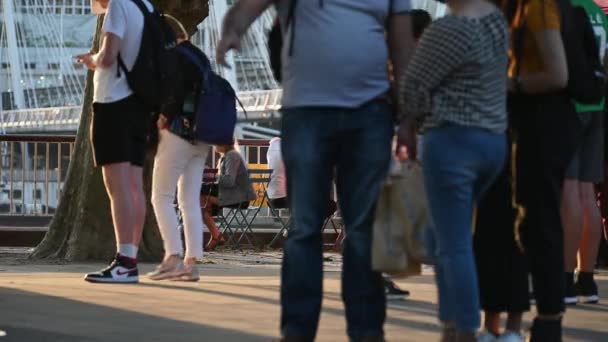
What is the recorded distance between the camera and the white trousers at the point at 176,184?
26.0 feet

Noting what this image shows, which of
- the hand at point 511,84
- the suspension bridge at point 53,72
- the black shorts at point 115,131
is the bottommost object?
the black shorts at point 115,131

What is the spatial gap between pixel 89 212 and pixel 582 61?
5785 mm

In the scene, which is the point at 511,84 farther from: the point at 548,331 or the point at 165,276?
the point at 165,276

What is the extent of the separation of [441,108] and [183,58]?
3721 mm

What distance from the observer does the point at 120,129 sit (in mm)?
7656

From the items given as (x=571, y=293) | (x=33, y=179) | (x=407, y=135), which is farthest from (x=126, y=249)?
(x=33, y=179)

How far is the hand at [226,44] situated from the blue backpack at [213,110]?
3.37m

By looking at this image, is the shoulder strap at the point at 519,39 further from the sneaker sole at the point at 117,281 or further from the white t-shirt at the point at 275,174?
the white t-shirt at the point at 275,174

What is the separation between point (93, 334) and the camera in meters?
5.50

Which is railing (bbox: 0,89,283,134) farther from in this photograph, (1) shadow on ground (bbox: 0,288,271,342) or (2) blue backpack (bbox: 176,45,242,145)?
(1) shadow on ground (bbox: 0,288,271,342)

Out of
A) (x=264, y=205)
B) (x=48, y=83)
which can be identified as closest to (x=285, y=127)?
(x=264, y=205)

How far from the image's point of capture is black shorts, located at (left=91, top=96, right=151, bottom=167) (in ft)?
25.1

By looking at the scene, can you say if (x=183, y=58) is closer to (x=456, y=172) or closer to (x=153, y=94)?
(x=153, y=94)

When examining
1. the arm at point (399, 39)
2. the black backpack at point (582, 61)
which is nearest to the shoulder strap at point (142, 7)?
the black backpack at point (582, 61)
